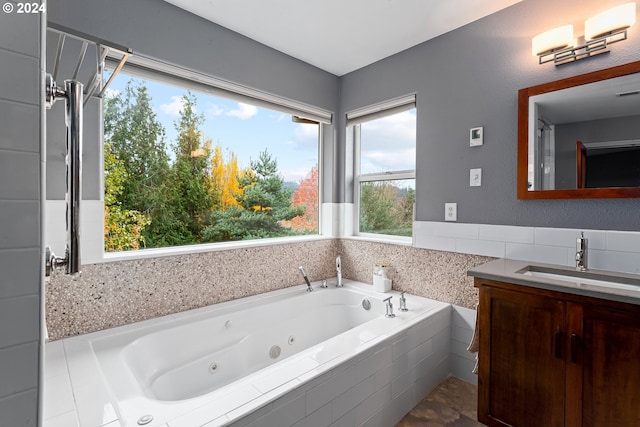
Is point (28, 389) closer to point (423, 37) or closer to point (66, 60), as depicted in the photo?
point (66, 60)

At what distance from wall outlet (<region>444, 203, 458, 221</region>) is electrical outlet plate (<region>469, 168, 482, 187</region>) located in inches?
7.5

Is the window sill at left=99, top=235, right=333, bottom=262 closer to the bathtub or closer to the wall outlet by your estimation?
the bathtub

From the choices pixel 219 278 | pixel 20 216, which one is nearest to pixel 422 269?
pixel 219 278

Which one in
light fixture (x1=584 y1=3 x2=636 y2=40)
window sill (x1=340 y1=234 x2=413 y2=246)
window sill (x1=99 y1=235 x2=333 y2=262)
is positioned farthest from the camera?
window sill (x1=340 y1=234 x2=413 y2=246)

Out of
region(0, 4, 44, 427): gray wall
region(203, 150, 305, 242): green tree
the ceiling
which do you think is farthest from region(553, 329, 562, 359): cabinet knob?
region(203, 150, 305, 242): green tree

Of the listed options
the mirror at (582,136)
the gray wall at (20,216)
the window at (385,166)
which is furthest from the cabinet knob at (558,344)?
the gray wall at (20,216)

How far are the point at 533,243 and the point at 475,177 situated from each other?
1.82 feet

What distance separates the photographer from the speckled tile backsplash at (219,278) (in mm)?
1712

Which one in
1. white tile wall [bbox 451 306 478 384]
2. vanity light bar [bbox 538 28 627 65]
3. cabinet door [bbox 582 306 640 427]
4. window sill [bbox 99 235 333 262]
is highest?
vanity light bar [bbox 538 28 627 65]

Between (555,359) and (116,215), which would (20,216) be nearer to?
(116,215)

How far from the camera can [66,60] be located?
1.66 meters

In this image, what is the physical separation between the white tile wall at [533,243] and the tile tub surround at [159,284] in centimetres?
119

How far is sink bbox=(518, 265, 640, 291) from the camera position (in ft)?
4.79

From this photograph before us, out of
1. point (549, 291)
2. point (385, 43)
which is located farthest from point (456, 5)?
point (549, 291)
